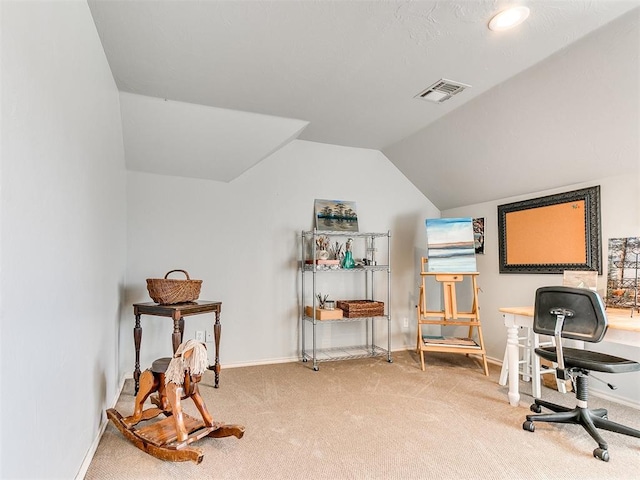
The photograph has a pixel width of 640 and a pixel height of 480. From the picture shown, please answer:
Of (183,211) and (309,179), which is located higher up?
(309,179)

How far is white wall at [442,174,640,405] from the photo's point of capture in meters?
2.83

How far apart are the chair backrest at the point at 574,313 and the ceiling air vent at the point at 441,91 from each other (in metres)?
1.54

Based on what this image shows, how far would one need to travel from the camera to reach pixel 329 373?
355cm

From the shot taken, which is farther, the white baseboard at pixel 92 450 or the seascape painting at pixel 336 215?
the seascape painting at pixel 336 215

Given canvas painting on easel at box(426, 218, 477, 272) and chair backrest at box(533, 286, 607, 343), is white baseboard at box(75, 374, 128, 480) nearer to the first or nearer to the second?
chair backrest at box(533, 286, 607, 343)

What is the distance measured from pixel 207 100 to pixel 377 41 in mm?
1414

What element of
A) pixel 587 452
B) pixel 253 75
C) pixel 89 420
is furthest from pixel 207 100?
pixel 587 452

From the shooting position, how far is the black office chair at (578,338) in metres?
2.17

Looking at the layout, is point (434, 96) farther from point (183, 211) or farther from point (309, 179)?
point (183, 211)

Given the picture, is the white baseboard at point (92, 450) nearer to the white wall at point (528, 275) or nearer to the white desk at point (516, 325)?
the white desk at point (516, 325)

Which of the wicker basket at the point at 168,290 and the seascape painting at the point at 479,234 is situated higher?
the seascape painting at the point at 479,234

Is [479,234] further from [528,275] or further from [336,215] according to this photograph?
[336,215]

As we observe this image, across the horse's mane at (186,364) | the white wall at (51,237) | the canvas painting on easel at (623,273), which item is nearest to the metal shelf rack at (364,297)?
the horse's mane at (186,364)

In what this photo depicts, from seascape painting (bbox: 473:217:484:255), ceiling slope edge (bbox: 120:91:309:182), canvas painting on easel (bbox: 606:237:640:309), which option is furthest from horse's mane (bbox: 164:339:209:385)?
seascape painting (bbox: 473:217:484:255)
